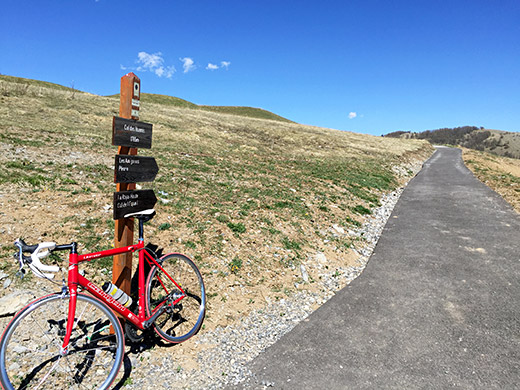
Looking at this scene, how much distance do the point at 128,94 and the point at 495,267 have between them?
32.5 feet

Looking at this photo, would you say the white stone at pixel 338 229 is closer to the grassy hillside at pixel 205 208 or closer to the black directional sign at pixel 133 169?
the grassy hillside at pixel 205 208

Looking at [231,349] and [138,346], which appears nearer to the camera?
[138,346]

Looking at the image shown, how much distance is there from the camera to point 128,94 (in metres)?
4.36

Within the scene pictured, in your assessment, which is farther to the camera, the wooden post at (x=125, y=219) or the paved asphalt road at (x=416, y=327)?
the wooden post at (x=125, y=219)

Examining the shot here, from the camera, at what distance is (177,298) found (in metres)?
4.87

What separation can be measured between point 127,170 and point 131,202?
52 cm

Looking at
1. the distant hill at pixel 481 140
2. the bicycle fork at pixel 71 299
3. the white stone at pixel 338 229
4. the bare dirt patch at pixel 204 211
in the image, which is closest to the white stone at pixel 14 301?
the bare dirt patch at pixel 204 211

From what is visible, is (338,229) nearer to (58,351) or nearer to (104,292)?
(104,292)

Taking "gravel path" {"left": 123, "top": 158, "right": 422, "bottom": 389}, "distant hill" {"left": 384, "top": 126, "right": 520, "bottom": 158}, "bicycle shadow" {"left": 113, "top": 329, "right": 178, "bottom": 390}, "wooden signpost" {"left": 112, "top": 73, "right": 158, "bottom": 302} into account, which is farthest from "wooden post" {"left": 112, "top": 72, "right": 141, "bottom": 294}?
"distant hill" {"left": 384, "top": 126, "right": 520, "bottom": 158}

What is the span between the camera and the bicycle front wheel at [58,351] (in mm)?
3492

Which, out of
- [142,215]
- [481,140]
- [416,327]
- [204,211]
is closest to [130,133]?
[142,215]

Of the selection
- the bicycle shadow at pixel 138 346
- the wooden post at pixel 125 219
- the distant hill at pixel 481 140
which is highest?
the distant hill at pixel 481 140

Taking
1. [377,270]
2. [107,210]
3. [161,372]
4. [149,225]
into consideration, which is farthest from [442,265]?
[107,210]

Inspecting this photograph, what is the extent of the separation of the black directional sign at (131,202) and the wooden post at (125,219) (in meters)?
0.16
